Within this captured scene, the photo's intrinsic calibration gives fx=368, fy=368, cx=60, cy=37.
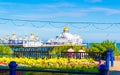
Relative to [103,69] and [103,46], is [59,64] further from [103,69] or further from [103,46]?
[103,69]

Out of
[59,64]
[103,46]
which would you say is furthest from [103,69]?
[103,46]

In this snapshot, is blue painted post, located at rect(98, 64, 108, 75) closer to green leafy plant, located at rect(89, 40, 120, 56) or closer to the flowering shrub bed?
the flowering shrub bed

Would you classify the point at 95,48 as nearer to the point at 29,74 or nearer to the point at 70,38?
the point at 29,74

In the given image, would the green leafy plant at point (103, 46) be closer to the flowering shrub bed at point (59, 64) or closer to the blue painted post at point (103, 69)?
the flowering shrub bed at point (59, 64)

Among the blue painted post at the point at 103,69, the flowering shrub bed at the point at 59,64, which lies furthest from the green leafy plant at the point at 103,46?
the blue painted post at the point at 103,69

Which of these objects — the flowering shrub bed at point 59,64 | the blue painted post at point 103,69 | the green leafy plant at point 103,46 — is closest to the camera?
the blue painted post at point 103,69

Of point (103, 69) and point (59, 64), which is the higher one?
point (103, 69)

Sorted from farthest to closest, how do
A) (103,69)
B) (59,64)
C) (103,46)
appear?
(103,46) < (59,64) < (103,69)

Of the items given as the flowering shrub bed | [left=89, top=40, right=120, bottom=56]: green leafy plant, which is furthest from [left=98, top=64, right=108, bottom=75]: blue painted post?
[left=89, top=40, right=120, bottom=56]: green leafy plant

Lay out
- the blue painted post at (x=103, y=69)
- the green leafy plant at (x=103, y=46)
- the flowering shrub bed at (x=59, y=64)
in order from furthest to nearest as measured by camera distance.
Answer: the green leafy plant at (x=103, y=46) → the flowering shrub bed at (x=59, y=64) → the blue painted post at (x=103, y=69)

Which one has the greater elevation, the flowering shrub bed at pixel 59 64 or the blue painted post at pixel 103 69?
the blue painted post at pixel 103 69

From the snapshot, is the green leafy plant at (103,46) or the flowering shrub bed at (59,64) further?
the green leafy plant at (103,46)

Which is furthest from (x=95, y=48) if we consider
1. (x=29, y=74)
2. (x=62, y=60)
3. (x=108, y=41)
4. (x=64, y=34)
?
(x=64, y=34)

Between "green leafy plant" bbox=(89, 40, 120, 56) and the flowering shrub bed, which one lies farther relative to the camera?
"green leafy plant" bbox=(89, 40, 120, 56)
